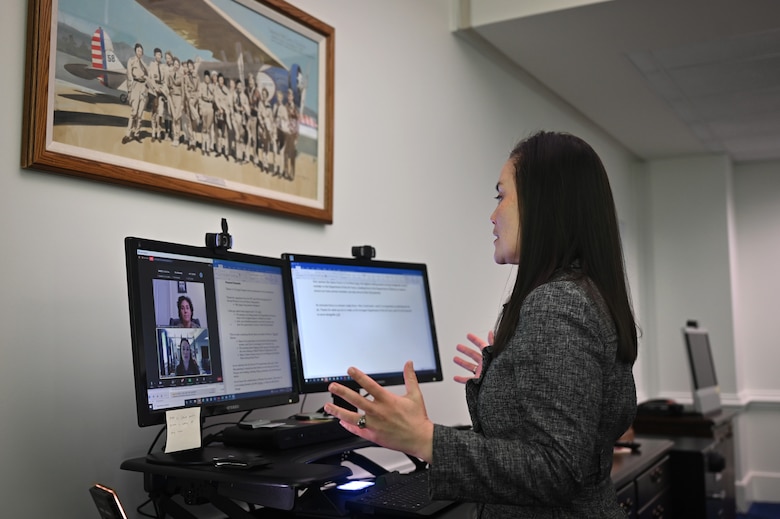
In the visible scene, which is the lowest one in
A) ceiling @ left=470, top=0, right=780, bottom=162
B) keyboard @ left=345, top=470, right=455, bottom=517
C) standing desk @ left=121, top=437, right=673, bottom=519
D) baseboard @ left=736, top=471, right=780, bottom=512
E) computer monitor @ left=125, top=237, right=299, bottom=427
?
baseboard @ left=736, top=471, right=780, bottom=512

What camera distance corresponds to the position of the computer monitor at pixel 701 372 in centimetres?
450

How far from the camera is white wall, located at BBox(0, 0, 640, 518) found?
1583mm

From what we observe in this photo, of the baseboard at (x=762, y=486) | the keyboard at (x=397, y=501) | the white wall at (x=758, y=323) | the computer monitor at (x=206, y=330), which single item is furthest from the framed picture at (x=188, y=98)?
the baseboard at (x=762, y=486)

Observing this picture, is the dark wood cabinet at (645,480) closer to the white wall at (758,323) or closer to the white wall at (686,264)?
the white wall at (686,264)

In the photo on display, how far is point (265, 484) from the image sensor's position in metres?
1.37

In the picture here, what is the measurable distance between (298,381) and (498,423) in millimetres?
769

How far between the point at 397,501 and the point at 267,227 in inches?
38.5

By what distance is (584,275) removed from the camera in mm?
1271

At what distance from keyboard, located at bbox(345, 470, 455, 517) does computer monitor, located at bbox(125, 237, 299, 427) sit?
1.00 ft

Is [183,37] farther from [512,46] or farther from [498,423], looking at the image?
[512,46]

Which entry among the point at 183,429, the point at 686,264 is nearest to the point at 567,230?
the point at 183,429

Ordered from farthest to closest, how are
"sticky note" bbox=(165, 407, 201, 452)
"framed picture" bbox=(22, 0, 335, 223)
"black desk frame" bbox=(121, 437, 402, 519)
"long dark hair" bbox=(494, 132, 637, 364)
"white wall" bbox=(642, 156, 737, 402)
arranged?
"white wall" bbox=(642, 156, 737, 402)
"framed picture" bbox=(22, 0, 335, 223)
"sticky note" bbox=(165, 407, 201, 452)
"black desk frame" bbox=(121, 437, 402, 519)
"long dark hair" bbox=(494, 132, 637, 364)

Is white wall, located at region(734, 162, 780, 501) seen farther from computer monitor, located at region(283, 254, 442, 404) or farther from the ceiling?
computer monitor, located at region(283, 254, 442, 404)

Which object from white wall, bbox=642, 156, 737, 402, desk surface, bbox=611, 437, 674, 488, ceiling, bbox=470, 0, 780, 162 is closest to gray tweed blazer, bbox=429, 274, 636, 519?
desk surface, bbox=611, 437, 674, 488
